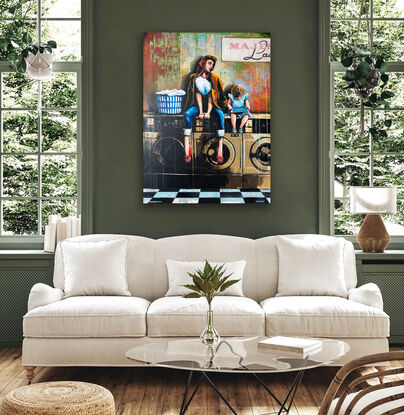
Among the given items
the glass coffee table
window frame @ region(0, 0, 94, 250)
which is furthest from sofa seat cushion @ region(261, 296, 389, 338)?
window frame @ region(0, 0, 94, 250)

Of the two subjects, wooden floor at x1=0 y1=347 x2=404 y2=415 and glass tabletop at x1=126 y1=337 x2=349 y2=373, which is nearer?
glass tabletop at x1=126 y1=337 x2=349 y2=373

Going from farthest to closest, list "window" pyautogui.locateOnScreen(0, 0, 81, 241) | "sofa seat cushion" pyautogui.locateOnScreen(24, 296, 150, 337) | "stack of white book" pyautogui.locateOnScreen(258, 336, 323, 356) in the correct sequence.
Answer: "window" pyautogui.locateOnScreen(0, 0, 81, 241) < "sofa seat cushion" pyautogui.locateOnScreen(24, 296, 150, 337) < "stack of white book" pyautogui.locateOnScreen(258, 336, 323, 356)

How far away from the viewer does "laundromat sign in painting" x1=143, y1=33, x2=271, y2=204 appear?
518cm

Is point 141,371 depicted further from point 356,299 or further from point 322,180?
point 322,180

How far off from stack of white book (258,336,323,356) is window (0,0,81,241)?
2.73m

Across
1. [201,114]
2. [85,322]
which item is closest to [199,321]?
[85,322]

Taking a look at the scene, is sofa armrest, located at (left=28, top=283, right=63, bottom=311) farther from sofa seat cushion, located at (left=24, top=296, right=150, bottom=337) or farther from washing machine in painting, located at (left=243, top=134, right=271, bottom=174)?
washing machine in painting, located at (left=243, top=134, right=271, bottom=174)

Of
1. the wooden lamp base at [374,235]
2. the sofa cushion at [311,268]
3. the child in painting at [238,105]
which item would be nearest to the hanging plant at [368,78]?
the wooden lamp base at [374,235]

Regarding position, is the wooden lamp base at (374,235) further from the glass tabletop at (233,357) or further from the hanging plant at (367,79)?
the glass tabletop at (233,357)

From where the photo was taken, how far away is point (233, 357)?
2939 millimetres

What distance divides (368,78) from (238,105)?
1.15m

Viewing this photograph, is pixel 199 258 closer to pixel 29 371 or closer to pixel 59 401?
pixel 29 371

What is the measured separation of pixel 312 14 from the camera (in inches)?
206

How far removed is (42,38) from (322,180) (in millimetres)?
2829
